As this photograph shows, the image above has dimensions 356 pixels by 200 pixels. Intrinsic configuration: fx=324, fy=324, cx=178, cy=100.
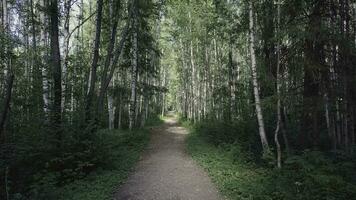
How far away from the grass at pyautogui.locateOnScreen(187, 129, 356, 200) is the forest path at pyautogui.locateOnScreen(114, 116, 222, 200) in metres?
0.43

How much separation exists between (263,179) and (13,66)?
11819 millimetres

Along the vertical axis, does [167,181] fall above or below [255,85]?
below

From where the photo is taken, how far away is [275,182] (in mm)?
7867

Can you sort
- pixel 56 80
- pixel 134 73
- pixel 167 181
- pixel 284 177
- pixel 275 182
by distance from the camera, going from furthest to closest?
pixel 134 73
pixel 56 80
pixel 167 181
pixel 284 177
pixel 275 182

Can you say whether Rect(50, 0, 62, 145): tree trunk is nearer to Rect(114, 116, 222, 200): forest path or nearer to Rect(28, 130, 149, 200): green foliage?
Rect(28, 130, 149, 200): green foliage

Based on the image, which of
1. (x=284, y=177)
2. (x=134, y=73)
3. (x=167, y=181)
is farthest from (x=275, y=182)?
(x=134, y=73)

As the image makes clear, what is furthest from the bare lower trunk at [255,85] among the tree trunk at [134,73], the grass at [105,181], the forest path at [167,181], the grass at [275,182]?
the tree trunk at [134,73]

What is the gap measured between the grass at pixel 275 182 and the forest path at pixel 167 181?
43 cm

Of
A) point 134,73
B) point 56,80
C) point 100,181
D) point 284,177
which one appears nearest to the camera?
point 284,177

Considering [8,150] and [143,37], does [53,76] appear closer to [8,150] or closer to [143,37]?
[8,150]

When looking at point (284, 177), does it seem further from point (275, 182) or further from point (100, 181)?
point (100, 181)

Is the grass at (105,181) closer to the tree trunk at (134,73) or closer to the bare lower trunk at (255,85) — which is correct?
the tree trunk at (134,73)

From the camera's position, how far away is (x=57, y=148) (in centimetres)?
954

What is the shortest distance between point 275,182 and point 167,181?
3185 mm
